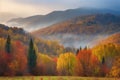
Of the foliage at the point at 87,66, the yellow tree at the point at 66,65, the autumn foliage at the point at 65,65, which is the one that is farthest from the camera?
the yellow tree at the point at 66,65

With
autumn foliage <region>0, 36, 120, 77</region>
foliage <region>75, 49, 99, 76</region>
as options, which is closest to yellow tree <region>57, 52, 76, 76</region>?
autumn foliage <region>0, 36, 120, 77</region>

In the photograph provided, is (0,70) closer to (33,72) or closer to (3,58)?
(3,58)

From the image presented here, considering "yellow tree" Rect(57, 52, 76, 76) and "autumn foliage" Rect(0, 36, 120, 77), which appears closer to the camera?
"autumn foliage" Rect(0, 36, 120, 77)

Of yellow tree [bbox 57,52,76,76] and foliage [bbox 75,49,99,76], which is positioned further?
yellow tree [bbox 57,52,76,76]

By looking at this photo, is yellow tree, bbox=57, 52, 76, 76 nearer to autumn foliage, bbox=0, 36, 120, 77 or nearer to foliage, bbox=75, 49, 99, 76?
autumn foliage, bbox=0, 36, 120, 77

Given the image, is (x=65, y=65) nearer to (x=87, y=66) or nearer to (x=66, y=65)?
(x=66, y=65)

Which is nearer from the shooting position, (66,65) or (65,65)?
(66,65)

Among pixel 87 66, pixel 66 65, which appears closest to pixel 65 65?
pixel 66 65

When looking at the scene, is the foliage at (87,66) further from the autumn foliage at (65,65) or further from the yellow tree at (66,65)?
the yellow tree at (66,65)

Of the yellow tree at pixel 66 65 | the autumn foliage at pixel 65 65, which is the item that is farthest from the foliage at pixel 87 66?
the yellow tree at pixel 66 65

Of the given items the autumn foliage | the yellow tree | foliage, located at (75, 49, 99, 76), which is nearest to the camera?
the autumn foliage

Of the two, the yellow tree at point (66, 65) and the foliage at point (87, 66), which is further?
the yellow tree at point (66, 65)

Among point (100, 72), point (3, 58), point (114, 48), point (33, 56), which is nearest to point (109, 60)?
point (114, 48)

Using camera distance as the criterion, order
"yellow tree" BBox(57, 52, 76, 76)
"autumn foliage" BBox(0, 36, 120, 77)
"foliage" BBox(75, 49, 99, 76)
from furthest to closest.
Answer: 1. "yellow tree" BBox(57, 52, 76, 76)
2. "foliage" BBox(75, 49, 99, 76)
3. "autumn foliage" BBox(0, 36, 120, 77)
